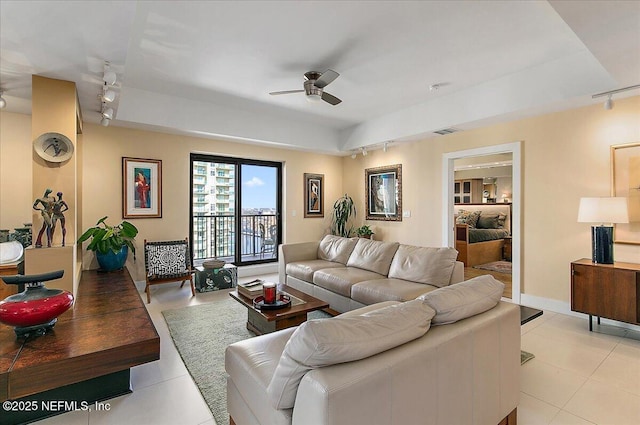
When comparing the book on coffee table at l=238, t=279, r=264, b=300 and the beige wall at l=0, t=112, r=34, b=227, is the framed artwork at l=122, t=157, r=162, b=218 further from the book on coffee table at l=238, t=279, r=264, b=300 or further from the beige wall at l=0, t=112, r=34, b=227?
the book on coffee table at l=238, t=279, r=264, b=300

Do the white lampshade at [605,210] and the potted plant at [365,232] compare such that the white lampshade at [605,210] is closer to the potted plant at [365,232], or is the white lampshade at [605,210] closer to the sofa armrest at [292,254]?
the sofa armrest at [292,254]

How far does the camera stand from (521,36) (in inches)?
116

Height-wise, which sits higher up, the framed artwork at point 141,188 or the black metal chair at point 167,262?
the framed artwork at point 141,188

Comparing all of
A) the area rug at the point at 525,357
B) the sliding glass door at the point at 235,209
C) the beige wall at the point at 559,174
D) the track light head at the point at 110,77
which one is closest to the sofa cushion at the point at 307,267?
the sliding glass door at the point at 235,209

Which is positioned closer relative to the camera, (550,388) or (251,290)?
(550,388)

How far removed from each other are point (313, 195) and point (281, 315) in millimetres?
4421

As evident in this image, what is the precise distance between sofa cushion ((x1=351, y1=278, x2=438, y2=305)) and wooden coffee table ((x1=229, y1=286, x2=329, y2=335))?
19.9 inches

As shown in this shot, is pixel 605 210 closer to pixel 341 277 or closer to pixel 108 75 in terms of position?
pixel 341 277

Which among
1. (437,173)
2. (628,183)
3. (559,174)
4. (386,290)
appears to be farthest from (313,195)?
(628,183)

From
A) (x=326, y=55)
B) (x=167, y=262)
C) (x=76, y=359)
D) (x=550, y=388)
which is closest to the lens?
(x=76, y=359)

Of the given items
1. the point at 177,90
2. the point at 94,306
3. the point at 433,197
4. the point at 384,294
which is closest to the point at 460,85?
the point at 433,197

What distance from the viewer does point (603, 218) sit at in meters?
3.22

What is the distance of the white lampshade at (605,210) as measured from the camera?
317 cm

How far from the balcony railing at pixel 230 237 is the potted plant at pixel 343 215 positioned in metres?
1.41
